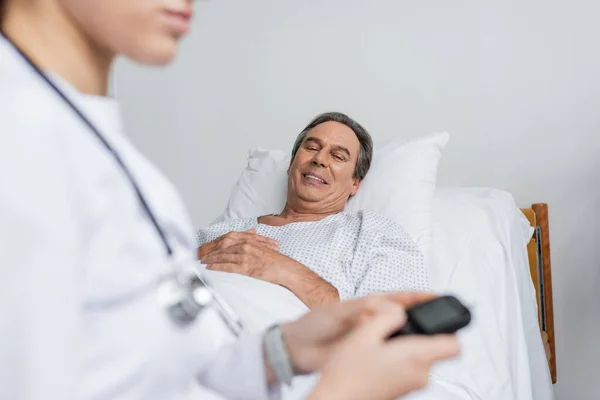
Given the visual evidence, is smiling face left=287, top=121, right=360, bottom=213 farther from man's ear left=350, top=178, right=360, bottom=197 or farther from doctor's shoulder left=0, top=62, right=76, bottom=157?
doctor's shoulder left=0, top=62, right=76, bottom=157

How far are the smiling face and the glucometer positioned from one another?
47.6 inches

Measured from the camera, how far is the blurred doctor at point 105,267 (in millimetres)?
349

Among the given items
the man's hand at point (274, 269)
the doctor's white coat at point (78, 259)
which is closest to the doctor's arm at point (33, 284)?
the doctor's white coat at point (78, 259)

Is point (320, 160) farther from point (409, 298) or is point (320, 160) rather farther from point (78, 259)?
point (78, 259)

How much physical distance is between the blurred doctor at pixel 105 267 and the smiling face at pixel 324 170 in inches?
45.8

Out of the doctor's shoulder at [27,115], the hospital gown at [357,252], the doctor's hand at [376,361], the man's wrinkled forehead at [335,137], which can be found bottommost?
the hospital gown at [357,252]

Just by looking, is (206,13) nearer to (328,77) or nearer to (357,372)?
(328,77)

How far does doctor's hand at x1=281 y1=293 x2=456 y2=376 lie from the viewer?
54 centimetres

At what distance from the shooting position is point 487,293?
1544 millimetres

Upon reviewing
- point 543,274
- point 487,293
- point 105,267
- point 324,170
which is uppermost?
point 105,267

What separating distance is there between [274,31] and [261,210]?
707mm

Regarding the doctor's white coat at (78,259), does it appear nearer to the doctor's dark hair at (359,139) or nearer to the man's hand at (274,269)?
the man's hand at (274,269)

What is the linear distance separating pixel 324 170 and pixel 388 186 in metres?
0.20

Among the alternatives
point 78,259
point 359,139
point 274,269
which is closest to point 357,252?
point 274,269
